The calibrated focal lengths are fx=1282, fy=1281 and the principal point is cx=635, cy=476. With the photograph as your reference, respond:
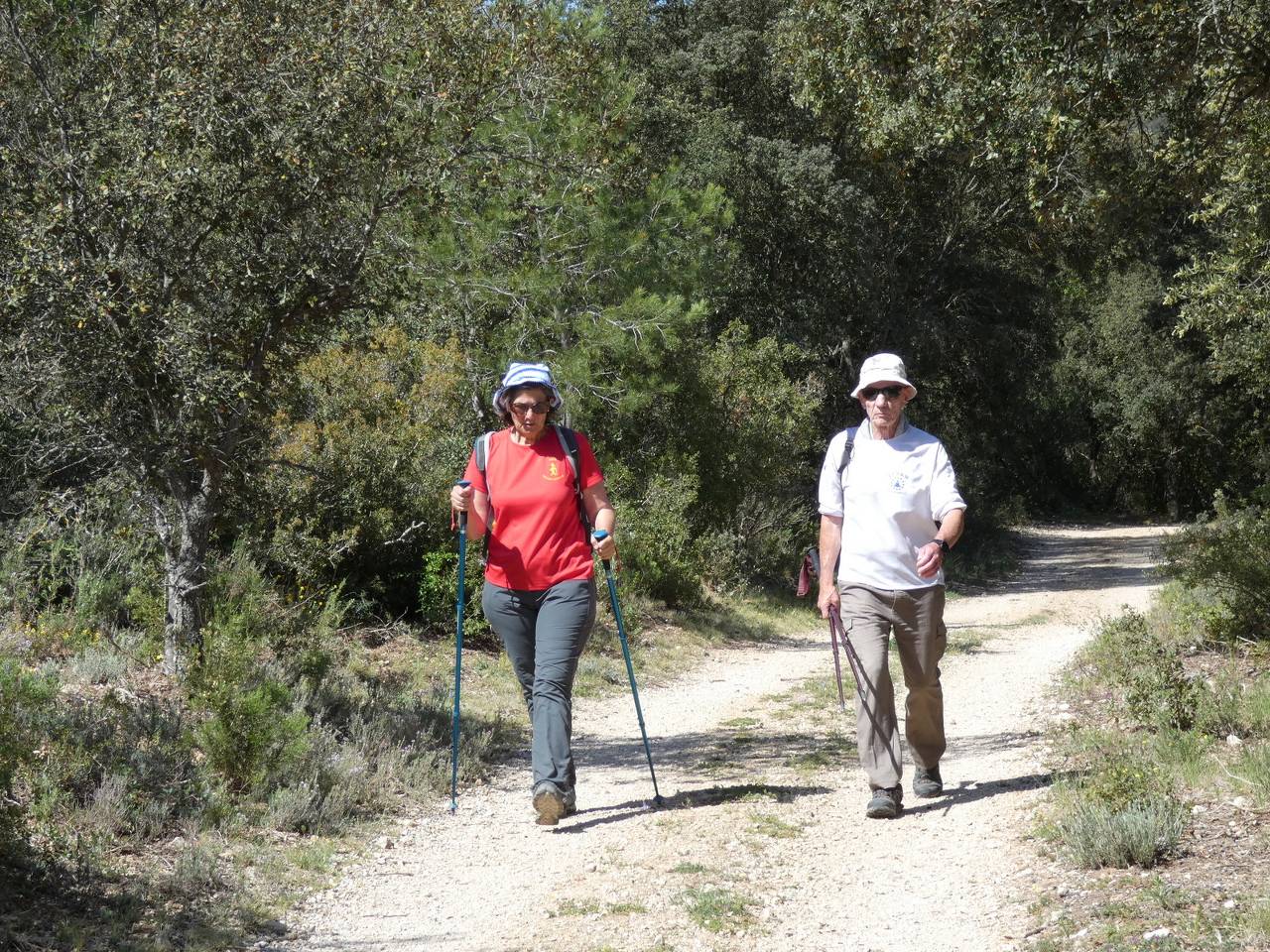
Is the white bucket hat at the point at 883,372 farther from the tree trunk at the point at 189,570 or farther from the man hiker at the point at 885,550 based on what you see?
the tree trunk at the point at 189,570

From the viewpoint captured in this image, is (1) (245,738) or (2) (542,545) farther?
(1) (245,738)

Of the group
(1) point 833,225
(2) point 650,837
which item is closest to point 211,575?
(2) point 650,837

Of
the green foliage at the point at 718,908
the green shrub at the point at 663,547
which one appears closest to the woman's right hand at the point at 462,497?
the green foliage at the point at 718,908

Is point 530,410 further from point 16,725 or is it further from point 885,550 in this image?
point 16,725

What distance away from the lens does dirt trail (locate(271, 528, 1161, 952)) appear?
16.5 ft

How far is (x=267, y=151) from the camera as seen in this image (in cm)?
779

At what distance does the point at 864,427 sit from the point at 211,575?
18.5 ft

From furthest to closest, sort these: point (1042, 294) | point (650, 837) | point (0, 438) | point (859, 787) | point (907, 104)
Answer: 1. point (1042, 294)
2. point (0, 438)
3. point (907, 104)
4. point (859, 787)
5. point (650, 837)

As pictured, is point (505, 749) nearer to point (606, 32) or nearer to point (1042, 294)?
point (606, 32)

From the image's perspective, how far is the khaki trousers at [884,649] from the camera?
253 inches

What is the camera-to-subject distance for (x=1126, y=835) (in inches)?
204

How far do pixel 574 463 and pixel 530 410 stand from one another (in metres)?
0.36

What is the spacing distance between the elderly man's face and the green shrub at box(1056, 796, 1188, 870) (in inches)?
82.6

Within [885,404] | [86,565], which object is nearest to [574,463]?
[885,404]
